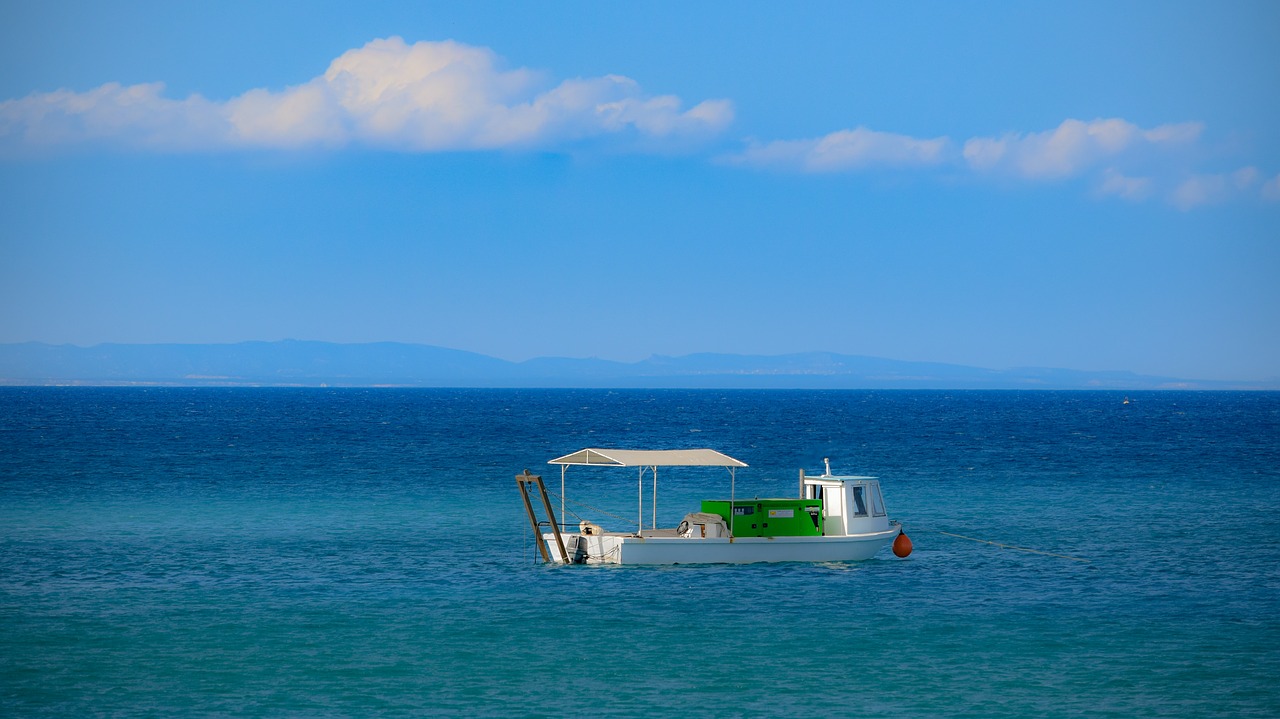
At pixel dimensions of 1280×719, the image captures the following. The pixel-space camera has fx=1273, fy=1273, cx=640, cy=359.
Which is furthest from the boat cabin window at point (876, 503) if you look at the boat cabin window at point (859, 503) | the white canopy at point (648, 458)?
the white canopy at point (648, 458)

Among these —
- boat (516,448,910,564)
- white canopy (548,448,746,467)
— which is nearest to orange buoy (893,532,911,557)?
boat (516,448,910,564)

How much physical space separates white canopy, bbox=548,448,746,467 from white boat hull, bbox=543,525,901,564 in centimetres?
264

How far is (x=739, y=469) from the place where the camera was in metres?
89.1

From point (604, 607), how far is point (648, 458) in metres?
10.2

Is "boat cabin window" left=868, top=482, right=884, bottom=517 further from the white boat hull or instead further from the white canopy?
the white canopy

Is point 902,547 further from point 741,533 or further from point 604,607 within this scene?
point 604,607

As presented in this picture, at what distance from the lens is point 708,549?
44844 millimetres

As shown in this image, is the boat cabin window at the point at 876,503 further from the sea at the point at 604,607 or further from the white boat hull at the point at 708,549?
the sea at the point at 604,607

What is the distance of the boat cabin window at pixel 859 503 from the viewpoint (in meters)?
46.7

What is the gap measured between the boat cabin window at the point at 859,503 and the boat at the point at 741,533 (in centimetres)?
4

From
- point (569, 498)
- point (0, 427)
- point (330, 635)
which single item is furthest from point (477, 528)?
point (0, 427)

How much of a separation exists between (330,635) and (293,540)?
19.8 meters

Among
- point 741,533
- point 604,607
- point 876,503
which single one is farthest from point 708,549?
point 604,607

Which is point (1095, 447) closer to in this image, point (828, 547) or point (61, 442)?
point (828, 547)
